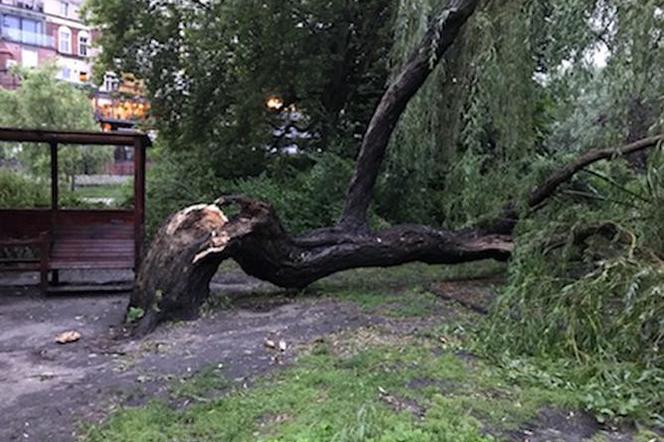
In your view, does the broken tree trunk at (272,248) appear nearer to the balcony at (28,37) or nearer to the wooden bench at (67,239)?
the wooden bench at (67,239)

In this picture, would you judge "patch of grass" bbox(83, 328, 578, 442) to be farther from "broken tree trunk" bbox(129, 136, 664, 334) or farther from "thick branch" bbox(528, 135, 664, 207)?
"thick branch" bbox(528, 135, 664, 207)

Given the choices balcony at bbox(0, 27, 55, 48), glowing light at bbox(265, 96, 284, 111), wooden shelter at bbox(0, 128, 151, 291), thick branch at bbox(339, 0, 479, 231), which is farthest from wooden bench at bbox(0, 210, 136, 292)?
balcony at bbox(0, 27, 55, 48)

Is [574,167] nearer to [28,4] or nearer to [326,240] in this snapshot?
[326,240]

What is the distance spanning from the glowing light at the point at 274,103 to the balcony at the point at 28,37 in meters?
28.4

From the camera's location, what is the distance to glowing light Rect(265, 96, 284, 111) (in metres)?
9.96

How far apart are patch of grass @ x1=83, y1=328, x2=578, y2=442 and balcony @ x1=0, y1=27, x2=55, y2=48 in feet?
115

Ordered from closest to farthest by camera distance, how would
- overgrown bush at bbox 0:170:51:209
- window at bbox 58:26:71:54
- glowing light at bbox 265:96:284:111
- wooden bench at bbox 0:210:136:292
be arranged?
wooden bench at bbox 0:210:136:292 < overgrown bush at bbox 0:170:51:209 < glowing light at bbox 265:96:284:111 < window at bbox 58:26:71:54

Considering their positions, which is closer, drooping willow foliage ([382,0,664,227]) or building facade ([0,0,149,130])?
drooping willow foliage ([382,0,664,227])

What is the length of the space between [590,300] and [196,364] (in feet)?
8.45

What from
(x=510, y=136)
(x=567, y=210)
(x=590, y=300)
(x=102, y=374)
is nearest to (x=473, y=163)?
(x=510, y=136)

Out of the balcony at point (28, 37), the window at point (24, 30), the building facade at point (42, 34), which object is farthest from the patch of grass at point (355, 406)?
the window at point (24, 30)

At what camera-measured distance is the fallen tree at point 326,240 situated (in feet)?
17.0

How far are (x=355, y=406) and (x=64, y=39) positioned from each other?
3933 centimetres

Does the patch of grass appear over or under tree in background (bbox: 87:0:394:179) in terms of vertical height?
under
